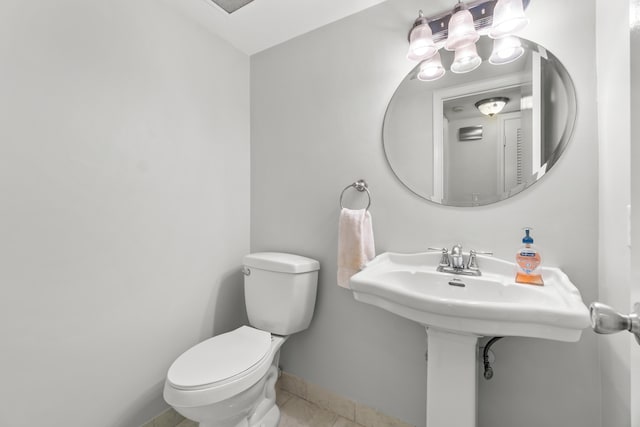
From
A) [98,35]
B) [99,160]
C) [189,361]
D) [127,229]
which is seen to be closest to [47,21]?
[98,35]

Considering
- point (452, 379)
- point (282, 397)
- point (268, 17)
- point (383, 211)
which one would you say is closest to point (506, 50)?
point (383, 211)

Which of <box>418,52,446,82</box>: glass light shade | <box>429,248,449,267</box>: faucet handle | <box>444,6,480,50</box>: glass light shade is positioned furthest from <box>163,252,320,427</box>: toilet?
<box>444,6,480,50</box>: glass light shade

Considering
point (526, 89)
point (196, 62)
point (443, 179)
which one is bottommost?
point (443, 179)

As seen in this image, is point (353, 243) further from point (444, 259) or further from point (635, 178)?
point (635, 178)

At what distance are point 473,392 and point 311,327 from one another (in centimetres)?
87

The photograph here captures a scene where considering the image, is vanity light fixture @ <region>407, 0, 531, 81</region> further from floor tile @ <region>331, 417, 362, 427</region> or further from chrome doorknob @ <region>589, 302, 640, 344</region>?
floor tile @ <region>331, 417, 362, 427</region>

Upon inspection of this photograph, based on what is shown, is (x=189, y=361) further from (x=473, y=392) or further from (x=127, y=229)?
(x=473, y=392)

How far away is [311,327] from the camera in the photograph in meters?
1.62

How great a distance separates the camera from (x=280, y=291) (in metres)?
1.48

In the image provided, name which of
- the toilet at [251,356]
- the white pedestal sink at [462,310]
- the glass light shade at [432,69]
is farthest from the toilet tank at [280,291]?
the glass light shade at [432,69]

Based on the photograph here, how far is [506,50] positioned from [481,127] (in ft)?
0.99

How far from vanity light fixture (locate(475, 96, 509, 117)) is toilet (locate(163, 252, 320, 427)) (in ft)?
3.53

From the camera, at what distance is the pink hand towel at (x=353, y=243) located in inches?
51.5

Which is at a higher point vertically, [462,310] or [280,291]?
[462,310]
